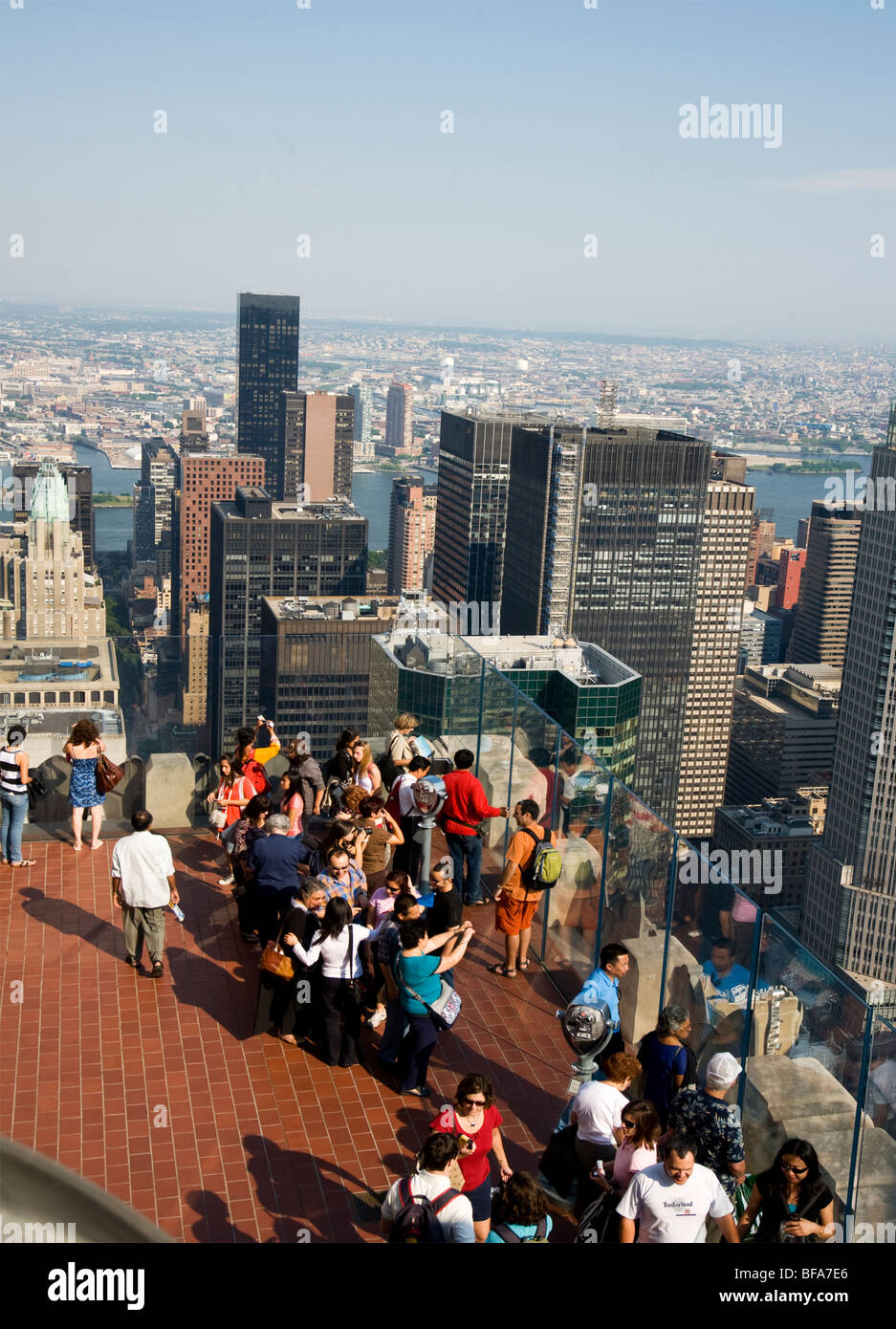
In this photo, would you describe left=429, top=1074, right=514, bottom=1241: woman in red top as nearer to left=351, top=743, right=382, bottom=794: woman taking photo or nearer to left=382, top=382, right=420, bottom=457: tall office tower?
left=351, top=743, right=382, bottom=794: woman taking photo

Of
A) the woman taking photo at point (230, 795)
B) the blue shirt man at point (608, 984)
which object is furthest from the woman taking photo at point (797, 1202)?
the woman taking photo at point (230, 795)

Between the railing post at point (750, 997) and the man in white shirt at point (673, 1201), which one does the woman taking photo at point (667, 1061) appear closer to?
the railing post at point (750, 997)

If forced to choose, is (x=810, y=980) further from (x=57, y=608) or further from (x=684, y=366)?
(x=684, y=366)

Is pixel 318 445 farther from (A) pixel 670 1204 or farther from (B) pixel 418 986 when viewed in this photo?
(A) pixel 670 1204

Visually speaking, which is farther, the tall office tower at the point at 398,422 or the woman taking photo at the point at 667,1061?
the tall office tower at the point at 398,422

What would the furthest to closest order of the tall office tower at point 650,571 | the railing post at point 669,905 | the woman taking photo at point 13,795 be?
the tall office tower at point 650,571 < the woman taking photo at point 13,795 < the railing post at point 669,905

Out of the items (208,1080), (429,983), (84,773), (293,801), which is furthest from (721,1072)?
(84,773)
